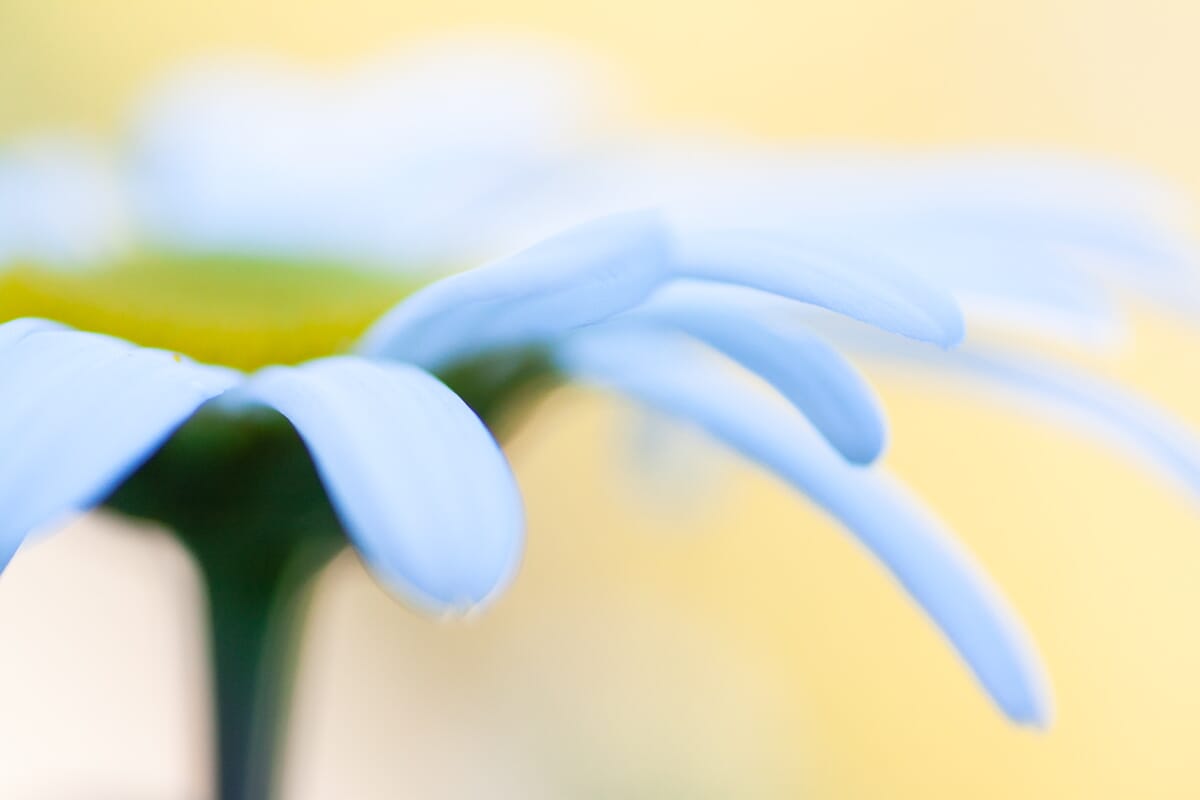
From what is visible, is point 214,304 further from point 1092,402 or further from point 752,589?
point 752,589

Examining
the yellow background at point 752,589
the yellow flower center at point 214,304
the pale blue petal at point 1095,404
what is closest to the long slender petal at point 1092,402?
the pale blue petal at point 1095,404

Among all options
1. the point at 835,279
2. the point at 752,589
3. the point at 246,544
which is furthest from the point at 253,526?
the point at 752,589

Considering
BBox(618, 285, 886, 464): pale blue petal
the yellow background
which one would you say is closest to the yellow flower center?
BBox(618, 285, 886, 464): pale blue petal

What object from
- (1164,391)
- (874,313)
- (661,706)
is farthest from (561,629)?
(874,313)

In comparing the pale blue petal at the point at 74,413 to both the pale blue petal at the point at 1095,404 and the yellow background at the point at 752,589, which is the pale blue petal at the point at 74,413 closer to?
the pale blue petal at the point at 1095,404

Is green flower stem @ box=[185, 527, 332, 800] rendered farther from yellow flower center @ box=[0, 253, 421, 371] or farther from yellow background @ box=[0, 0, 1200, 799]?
yellow background @ box=[0, 0, 1200, 799]

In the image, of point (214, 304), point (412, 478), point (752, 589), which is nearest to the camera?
point (412, 478)
